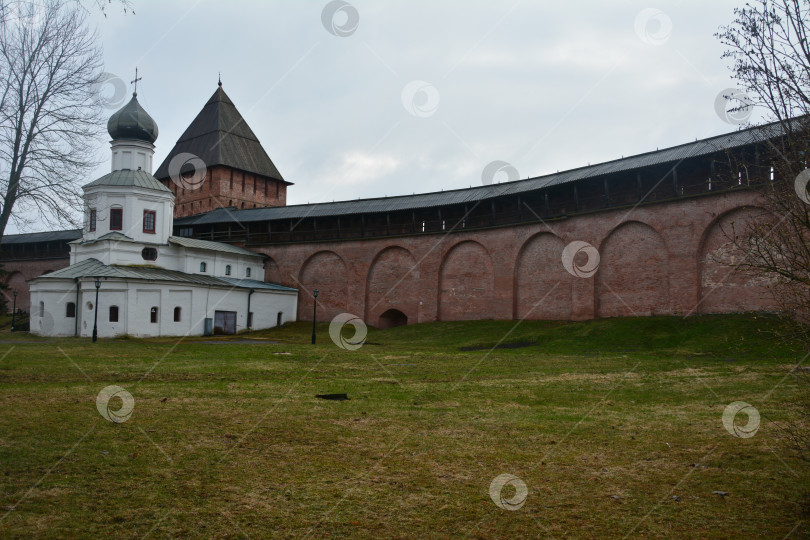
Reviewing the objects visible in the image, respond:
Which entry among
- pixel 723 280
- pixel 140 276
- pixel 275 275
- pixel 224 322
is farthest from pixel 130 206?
pixel 723 280

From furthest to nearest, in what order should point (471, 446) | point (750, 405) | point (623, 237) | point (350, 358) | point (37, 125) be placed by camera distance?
point (623, 237) < point (350, 358) < point (37, 125) < point (750, 405) < point (471, 446)

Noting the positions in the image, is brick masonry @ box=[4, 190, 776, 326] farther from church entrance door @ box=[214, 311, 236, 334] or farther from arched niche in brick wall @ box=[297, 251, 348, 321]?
church entrance door @ box=[214, 311, 236, 334]

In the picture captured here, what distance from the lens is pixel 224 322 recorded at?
1387 inches

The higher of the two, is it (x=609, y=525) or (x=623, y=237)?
(x=623, y=237)

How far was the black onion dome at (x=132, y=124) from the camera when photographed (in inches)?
1334

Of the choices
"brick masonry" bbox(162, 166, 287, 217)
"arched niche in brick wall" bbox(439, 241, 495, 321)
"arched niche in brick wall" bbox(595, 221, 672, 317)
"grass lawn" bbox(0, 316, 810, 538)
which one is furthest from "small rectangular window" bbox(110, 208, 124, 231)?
"arched niche in brick wall" bbox(595, 221, 672, 317)

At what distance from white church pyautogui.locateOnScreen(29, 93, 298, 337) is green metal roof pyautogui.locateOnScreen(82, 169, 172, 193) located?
0.17 ft

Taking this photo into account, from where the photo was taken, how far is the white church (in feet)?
99.0

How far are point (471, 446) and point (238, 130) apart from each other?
50.2 metres

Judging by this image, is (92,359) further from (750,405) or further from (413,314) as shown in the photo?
(413,314)

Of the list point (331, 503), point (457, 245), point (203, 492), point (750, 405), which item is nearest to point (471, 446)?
point (331, 503)

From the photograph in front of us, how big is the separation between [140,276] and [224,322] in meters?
5.95

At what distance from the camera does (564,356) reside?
19.5 m

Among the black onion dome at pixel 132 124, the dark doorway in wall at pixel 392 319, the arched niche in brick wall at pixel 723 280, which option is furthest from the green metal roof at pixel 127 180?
the arched niche in brick wall at pixel 723 280
